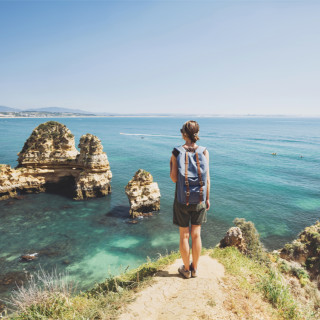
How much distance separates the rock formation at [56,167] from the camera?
32.4 m

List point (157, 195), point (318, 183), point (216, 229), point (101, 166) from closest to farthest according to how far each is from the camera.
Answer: point (216, 229), point (157, 195), point (101, 166), point (318, 183)

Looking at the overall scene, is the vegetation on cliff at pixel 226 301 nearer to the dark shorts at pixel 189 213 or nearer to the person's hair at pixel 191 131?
the dark shorts at pixel 189 213

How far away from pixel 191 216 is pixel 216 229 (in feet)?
72.7

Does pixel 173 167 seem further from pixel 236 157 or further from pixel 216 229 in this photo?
pixel 236 157

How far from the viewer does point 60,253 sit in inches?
809

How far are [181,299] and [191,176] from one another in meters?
2.77

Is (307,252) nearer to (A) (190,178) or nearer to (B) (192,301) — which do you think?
(B) (192,301)

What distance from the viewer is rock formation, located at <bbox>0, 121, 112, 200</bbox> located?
32375 mm

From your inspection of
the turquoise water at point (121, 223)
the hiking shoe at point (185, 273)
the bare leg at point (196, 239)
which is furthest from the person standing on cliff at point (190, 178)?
the turquoise water at point (121, 223)

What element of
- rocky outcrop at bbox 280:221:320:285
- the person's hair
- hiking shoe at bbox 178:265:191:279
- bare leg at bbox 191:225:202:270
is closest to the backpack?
the person's hair

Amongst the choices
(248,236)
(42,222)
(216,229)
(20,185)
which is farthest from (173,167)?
(20,185)

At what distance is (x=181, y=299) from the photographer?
15.2 feet

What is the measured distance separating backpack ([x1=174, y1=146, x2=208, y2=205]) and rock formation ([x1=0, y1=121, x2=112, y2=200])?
29.3 metres

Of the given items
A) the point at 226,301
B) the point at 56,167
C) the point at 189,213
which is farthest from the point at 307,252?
the point at 56,167
